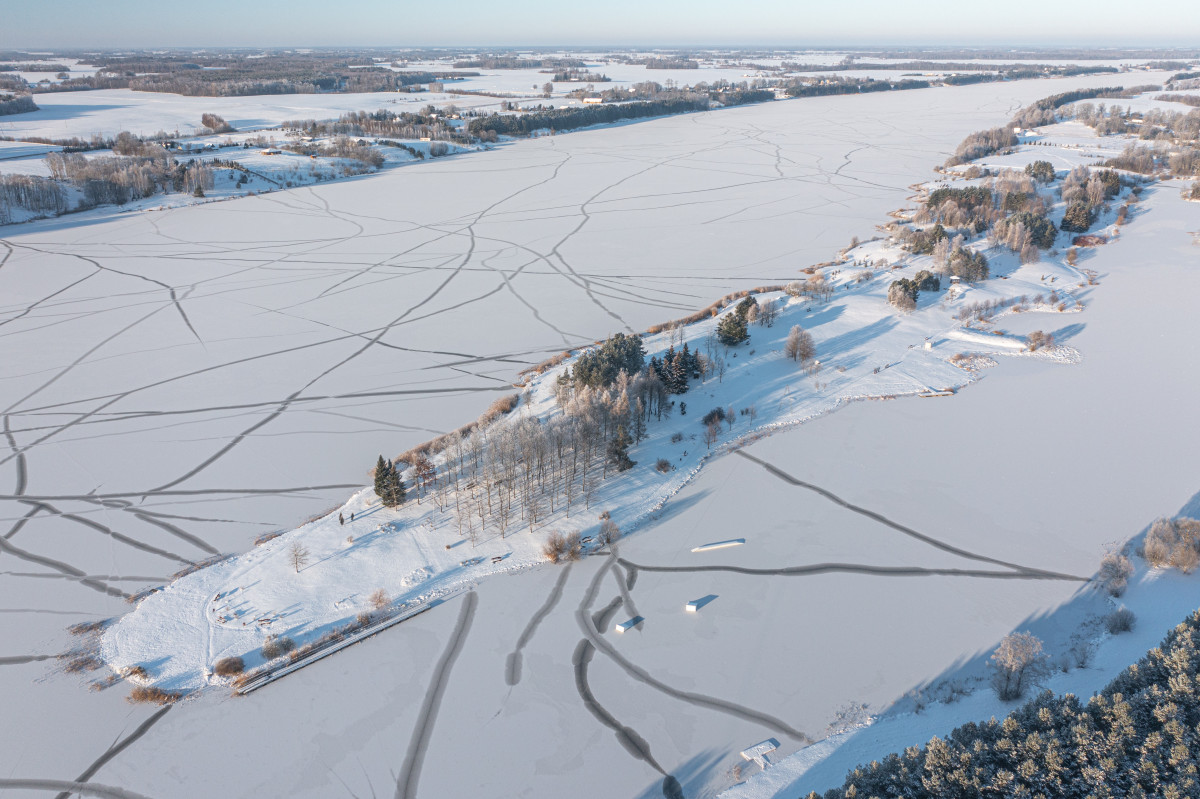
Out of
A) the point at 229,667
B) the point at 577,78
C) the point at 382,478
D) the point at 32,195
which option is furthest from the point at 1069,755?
the point at 577,78

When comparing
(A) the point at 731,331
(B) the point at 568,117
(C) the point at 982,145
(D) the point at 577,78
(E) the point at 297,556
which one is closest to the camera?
(E) the point at 297,556

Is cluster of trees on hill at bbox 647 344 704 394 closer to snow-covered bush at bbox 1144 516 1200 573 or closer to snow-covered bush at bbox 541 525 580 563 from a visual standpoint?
snow-covered bush at bbox 541 525 580 563

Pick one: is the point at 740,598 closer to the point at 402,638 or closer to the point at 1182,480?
the point at 402,638

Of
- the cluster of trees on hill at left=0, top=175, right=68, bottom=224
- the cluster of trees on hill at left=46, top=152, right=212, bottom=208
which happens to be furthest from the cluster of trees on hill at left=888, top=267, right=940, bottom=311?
the cluster of trees on hill at left=0, top=175, right=68, bottom=224

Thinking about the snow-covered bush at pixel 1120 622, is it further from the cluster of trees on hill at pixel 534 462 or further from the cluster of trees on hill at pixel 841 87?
the cluster of trees on hill at pixel 841 87

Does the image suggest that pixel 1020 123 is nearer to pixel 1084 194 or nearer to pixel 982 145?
pixel 982 145

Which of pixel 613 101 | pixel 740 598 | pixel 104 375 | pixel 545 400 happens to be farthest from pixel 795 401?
pixel 613 101
